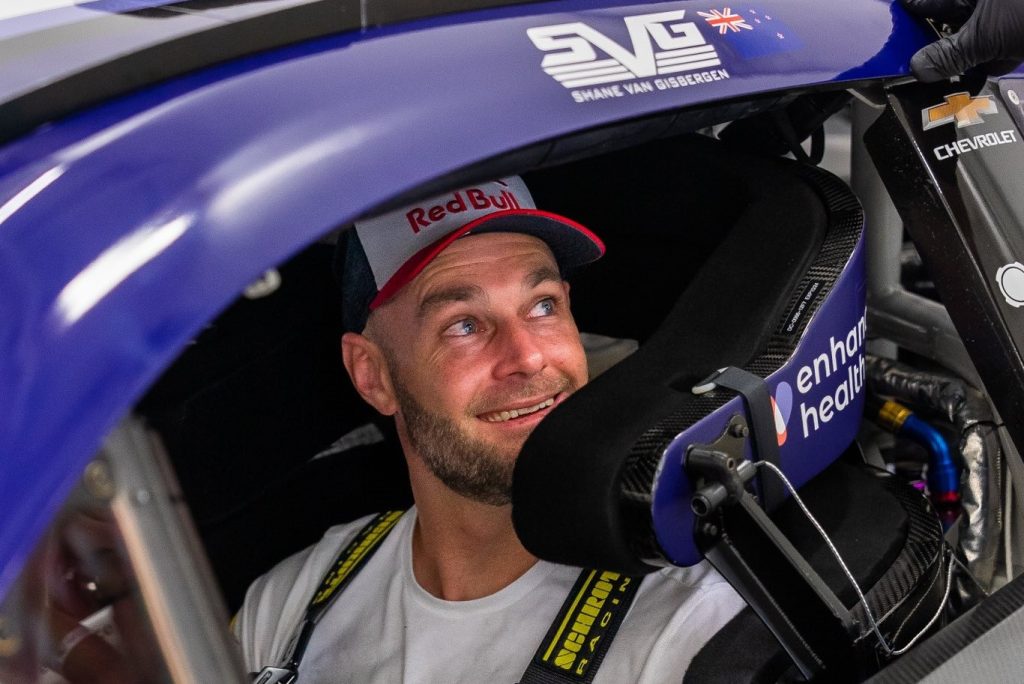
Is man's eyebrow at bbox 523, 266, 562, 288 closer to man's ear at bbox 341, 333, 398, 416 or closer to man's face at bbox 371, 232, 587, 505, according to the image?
man's face at bbox 371, 232, 587, 505

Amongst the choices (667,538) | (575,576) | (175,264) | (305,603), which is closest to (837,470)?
(575,576)

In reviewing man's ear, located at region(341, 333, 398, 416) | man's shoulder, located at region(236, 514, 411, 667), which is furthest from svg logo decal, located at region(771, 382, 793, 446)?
man's shoulder, located at region(236, 514, 411, 667)

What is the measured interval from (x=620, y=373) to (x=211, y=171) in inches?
18.7

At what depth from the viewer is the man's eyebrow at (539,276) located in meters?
1.56

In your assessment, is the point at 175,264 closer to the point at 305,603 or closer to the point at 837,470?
the point at 837,470

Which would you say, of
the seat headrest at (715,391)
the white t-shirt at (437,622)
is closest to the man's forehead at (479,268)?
the seat headrest at (715,391)

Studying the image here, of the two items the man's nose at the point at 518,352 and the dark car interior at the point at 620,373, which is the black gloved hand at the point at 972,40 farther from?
the man's nose at the point at 518,352

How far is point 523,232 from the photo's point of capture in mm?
1590

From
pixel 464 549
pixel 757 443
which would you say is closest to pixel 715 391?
pixel 757 443

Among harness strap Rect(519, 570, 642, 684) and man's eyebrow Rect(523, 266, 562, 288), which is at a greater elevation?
man's eyebrow Rect(523, 266, 562, 288)

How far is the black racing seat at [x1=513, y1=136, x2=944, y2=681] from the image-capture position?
1018mm

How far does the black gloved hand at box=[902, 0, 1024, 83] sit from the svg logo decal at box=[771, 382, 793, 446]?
394 mm

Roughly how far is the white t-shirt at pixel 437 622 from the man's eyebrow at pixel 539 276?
0.36 m

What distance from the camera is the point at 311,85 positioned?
85cm
